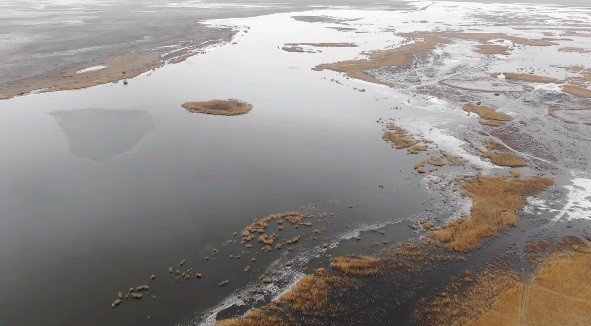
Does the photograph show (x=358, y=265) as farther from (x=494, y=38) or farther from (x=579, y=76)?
(x=494, y=38)

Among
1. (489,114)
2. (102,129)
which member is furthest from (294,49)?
(102,129)

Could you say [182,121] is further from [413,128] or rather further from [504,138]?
[504,138]

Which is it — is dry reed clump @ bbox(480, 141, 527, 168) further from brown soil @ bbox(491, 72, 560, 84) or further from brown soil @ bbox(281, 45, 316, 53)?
brown soil @ bbox(281, 45, 316, 53)

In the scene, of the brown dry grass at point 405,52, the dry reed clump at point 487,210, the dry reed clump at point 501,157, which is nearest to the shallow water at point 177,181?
the dry reed clump at point 501,157

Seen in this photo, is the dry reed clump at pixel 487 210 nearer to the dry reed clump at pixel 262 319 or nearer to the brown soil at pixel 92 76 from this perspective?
the dry reed clump at pixel 262 319

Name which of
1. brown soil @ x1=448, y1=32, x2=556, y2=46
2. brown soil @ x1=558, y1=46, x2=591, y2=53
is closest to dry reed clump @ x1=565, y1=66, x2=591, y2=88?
brown soil @ x1=558, y1=46, x2=591, y2=53

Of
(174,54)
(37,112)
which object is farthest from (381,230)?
(174,54)
